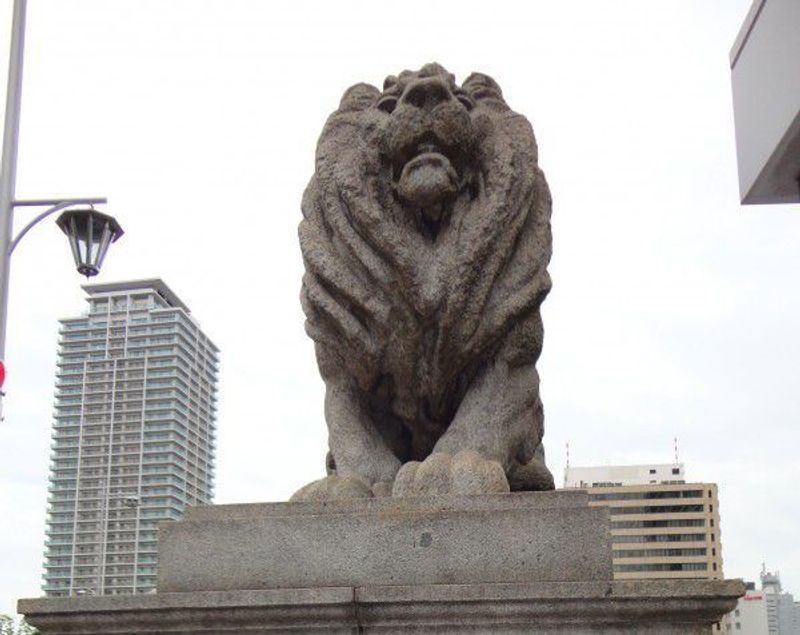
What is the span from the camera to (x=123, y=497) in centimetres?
2769

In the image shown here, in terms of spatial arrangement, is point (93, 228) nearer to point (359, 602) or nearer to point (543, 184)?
point (543, 184)

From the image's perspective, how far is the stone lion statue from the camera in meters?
5.28

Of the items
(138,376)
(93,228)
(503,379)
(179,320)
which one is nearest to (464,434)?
(503,379)

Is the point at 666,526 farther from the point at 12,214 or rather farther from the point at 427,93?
the point at 427,93

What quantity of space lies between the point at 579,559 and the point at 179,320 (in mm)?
22362

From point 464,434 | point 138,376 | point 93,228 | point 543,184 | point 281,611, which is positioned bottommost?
point 281,611

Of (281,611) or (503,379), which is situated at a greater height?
(503,379)

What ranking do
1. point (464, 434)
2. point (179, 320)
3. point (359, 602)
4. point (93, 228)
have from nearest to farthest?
point (359, 602) → point (464, 434) → point (93, 228) → point (179, 320)

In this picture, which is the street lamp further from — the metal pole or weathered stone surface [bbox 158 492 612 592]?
weathered stone surface [bbox 158 492 612 592]

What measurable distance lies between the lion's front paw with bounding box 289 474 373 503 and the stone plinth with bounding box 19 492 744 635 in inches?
7.4

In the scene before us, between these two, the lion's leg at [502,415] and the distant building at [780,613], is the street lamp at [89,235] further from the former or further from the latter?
the distant building at [780,613]

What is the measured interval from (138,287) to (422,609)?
25876mm

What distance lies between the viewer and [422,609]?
14.2 ft

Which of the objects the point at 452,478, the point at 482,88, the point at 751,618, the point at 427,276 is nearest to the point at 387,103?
the point at 482,88
